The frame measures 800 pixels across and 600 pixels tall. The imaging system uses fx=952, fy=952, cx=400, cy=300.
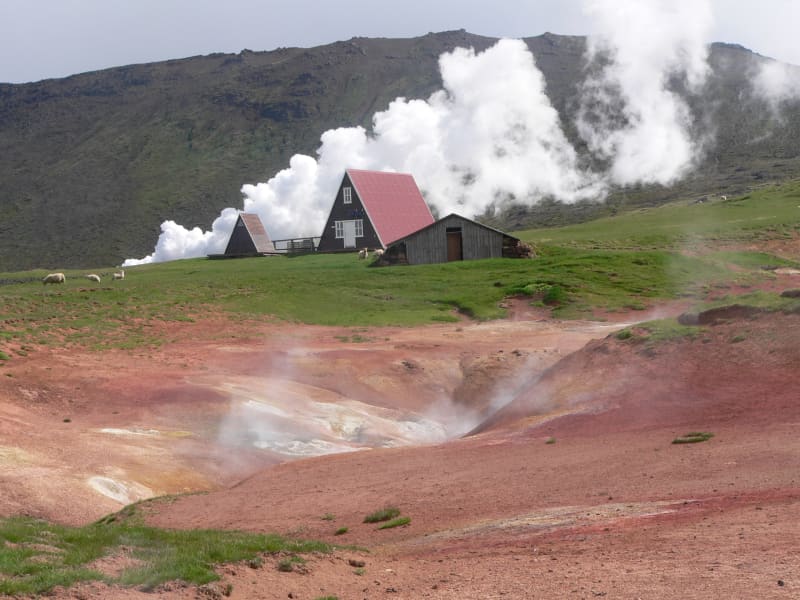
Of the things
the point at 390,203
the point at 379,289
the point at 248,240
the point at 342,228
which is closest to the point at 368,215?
the point at 342,228

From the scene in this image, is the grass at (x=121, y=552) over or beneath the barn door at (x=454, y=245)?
beneath

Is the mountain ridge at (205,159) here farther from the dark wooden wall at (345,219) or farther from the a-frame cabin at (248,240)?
the a-frame cabin at (248,240)

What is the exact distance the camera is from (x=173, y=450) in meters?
24.4

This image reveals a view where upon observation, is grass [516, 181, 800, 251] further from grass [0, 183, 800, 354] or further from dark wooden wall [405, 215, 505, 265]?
dark wooden wall [405, 215, 505, 265]

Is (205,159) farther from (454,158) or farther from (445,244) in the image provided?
(445,244)

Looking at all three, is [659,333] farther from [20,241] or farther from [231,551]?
[20,241]

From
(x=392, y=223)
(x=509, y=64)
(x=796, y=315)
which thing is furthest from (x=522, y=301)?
(x=509, y=64)

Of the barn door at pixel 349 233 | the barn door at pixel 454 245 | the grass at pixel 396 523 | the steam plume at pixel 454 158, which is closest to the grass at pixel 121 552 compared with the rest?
the grass at pixel 396 523

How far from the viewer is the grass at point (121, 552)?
429 inches

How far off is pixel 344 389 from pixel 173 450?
28.9 feet

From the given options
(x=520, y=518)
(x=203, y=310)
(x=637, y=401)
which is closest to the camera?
(x=520, y=518)

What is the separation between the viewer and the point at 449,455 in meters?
21.7

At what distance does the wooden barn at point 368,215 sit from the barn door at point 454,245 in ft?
49.5

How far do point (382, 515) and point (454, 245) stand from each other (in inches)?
1896
